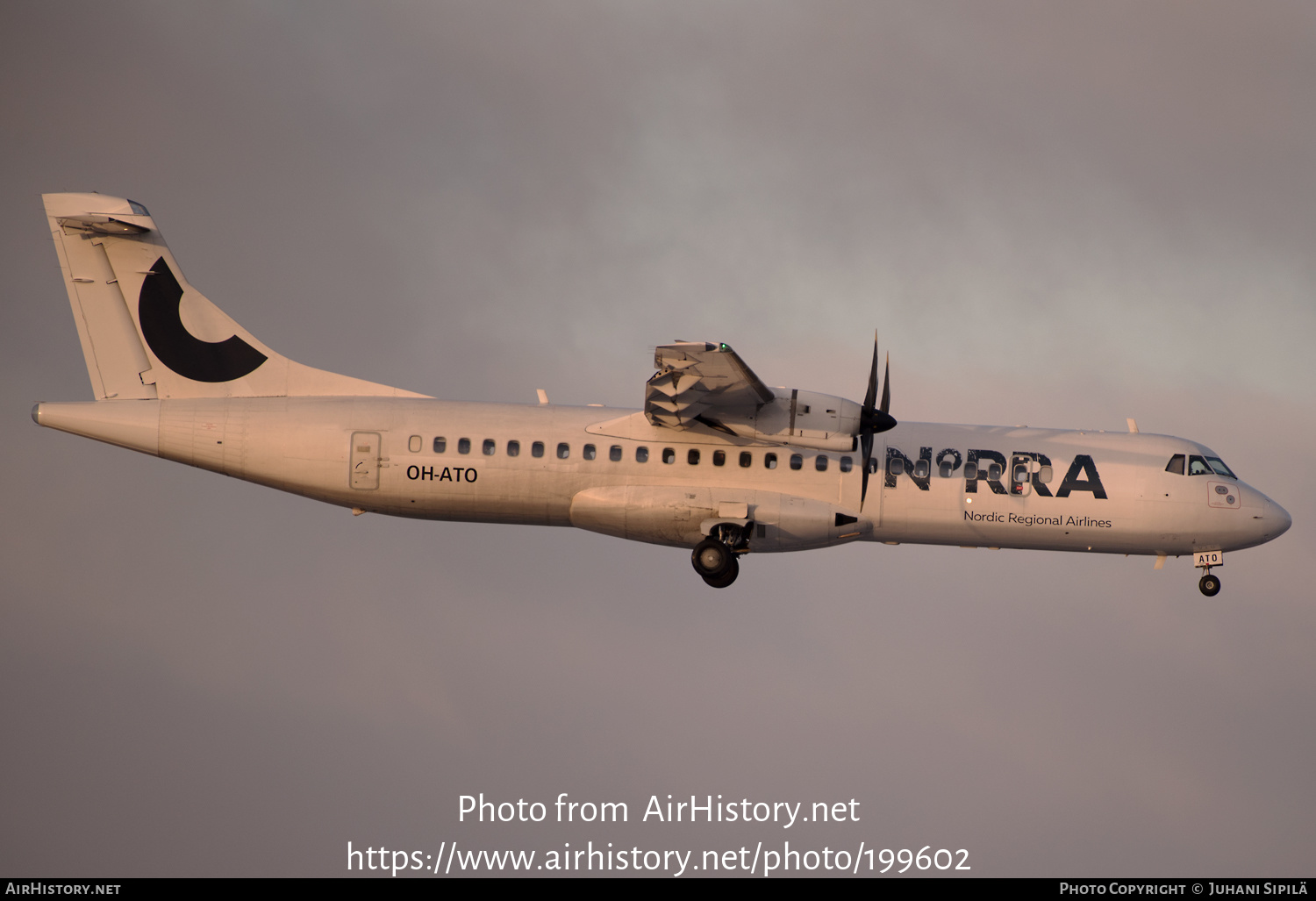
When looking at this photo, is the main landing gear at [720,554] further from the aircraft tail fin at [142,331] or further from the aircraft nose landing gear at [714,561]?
the aircraft tail fin at [142,331]

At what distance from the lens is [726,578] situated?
79.5ft

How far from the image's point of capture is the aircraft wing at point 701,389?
21.6 m

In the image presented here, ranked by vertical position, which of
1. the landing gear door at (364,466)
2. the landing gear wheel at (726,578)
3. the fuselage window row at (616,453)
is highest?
the fuselage window row at (616,453)

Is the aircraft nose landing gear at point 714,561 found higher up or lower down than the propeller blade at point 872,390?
lower down

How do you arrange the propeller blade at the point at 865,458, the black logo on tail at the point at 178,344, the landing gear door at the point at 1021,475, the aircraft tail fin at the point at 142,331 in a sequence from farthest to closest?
the black logo on tail at the point at 178,344
the aircraft tail fin at the point at 142,331
the landing gear door at the point at 1021,475
the propeller blade at the point at 865,458

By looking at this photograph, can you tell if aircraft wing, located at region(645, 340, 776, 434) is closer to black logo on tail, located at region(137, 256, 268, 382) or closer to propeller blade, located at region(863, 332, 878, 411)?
propeller blade, located at region(863, 332, 878, 411)

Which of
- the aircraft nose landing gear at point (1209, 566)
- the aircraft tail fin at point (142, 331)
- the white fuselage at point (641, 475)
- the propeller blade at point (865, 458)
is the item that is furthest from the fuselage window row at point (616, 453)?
the aircraft nose landing gear at point (1209, 566)

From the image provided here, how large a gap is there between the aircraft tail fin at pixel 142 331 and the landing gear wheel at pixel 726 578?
808 centimetres

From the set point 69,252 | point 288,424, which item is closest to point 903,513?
point 288,424

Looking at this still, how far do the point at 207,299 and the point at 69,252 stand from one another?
3080 mm

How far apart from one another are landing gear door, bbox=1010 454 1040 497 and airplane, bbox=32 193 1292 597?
4 centimetres

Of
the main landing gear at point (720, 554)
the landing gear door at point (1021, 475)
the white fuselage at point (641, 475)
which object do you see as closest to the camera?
the main landing gear at point (720, 554)

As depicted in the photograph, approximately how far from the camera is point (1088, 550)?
26.0m

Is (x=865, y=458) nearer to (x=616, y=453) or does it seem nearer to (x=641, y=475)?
(x=641, y=475)
